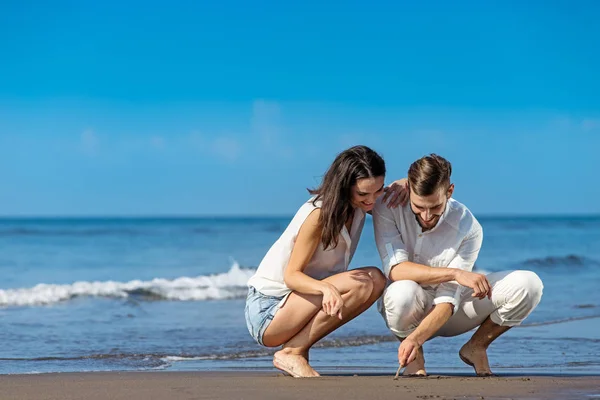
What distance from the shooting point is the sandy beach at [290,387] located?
3646 millimetres

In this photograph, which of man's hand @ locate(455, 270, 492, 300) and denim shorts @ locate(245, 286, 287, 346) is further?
denim shorts @ locate(245, 286, 287, 346)

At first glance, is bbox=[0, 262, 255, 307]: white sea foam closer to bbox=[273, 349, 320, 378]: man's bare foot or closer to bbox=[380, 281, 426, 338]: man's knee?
bbox=[273, 349, 320, 378]: man's bare foot

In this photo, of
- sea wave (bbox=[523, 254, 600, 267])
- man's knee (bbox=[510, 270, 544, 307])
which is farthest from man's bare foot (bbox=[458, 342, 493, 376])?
sea wave (bbox=[523, 254, 600, 267])

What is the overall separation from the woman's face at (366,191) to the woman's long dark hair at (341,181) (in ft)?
0.06

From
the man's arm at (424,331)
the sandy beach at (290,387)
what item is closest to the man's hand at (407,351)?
the man's arm at (424,331)

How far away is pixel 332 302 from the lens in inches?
154

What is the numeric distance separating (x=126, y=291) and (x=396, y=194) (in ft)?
25.0

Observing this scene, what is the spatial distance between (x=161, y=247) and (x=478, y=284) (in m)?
22.8

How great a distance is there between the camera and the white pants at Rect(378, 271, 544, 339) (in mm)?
4094

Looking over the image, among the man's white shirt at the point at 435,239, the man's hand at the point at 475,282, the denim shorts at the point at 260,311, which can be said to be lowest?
the denim shorts at the point at 260,311

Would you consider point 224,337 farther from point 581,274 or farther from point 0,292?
point 581,274

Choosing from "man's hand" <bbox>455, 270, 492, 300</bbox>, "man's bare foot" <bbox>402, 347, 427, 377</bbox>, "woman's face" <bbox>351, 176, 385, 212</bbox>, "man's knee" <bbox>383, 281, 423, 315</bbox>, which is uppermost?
"woman's face" <bbox>351, 176, 385, 212</bbox>

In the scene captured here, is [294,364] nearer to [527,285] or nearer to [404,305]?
[404,305]

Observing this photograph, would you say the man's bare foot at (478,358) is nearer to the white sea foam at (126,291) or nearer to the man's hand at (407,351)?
the man's hand at (407,351)
